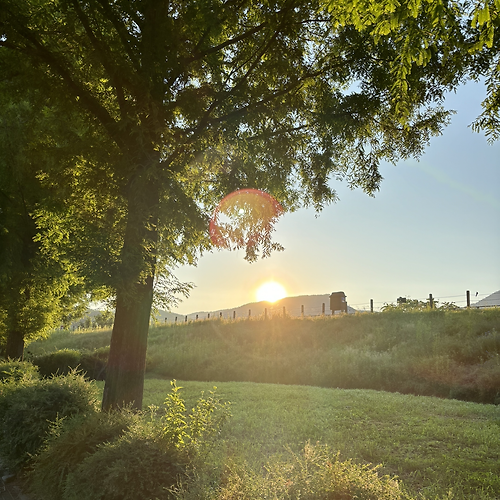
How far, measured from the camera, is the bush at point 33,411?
6.61m

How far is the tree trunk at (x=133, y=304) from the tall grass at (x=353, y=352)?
1230 cm

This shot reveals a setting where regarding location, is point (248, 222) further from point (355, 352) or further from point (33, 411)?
point (355, 352)

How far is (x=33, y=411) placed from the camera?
6.82 meters

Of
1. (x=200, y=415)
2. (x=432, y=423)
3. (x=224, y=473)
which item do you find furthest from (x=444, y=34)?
(x=432, y=423)

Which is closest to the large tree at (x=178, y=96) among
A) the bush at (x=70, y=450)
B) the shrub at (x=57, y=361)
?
the bush at (x=70, y=450)

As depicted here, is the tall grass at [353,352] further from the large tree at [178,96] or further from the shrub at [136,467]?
the shrub at [136,467]

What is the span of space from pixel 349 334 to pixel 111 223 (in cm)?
1842

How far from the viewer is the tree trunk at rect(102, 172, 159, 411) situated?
711 cm

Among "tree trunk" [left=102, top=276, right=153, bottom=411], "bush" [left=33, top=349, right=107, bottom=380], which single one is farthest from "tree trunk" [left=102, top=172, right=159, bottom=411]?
"bush" [left=33, top=349, right=107, bottom=380]

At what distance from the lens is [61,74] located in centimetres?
734

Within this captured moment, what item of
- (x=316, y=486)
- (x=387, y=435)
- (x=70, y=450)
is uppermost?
(x=316, y=486)

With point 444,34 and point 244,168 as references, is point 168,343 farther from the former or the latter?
point 444,34

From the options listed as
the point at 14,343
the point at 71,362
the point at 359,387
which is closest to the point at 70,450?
the point at 14,343

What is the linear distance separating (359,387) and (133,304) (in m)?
13.4
